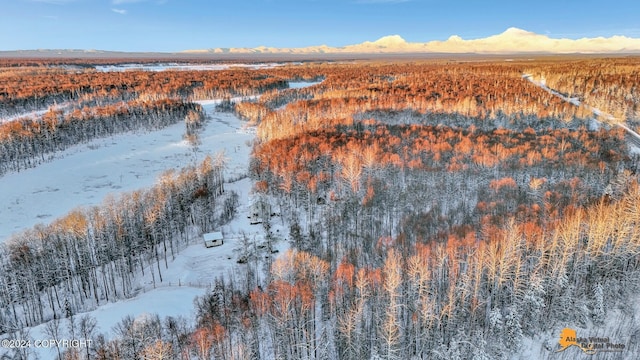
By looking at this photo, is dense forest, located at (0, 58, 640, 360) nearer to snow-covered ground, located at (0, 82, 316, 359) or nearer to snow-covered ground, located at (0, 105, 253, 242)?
snow-covered ground, located at (0, 82, 316, 359)

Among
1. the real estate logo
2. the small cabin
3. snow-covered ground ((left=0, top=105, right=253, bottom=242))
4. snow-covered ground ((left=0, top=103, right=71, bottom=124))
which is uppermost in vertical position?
snow-covered ground ((left=0, top=103, right=71, bottom=124))

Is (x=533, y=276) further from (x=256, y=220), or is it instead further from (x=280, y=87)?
(x=280, y=87)

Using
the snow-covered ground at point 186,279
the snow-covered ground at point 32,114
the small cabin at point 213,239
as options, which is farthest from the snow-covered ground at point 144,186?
the snow-covered ground at point 32,114

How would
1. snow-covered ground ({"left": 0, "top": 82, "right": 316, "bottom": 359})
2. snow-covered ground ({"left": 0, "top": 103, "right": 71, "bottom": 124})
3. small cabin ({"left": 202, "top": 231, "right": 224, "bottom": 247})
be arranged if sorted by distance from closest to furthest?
1. snow-covered ground ({"left": 0, "top": 82, "right": 316, "bottom": 359})
2. small cabin ({"left": 202, "top": 231, "right": 224, "bottom": 247})
3. snow-covered ground ({"left": 0, "top": 103, "right": 71, "bottom": 124})

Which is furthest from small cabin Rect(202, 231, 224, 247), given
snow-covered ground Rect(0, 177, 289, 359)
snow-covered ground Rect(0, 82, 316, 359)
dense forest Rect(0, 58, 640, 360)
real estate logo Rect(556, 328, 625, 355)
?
real estate logo Rect(556, 328, 625, 355)

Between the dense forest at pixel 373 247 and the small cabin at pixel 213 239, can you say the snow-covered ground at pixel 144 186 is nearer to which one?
the small cabin at pixel 213 239
